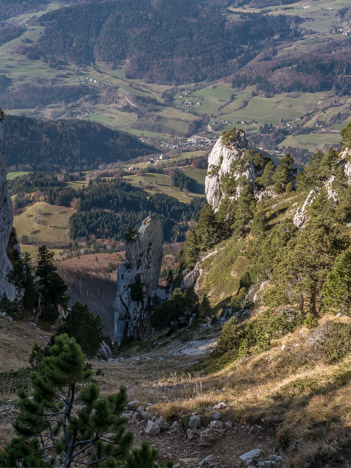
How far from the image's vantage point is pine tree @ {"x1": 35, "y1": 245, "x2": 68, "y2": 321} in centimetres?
6368

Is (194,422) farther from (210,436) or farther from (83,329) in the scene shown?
(83,329)

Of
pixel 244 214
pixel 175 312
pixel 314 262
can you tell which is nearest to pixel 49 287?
pixel 175 312

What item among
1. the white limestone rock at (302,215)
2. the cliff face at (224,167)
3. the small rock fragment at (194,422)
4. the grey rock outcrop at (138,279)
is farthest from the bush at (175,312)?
the small rock fragment at (194,422)

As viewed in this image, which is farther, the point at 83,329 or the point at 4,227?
the point at 4,227

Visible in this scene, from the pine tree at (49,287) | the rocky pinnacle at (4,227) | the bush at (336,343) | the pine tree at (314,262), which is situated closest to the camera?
the bush at (336,343)

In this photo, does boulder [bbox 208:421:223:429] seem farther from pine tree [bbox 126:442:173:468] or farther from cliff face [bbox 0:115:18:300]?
cliff face [bbox 0:115:18:300]

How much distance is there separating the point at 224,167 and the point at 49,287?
61.8 m

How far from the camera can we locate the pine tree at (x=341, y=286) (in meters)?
23.2

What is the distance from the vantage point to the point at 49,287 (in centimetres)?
6644

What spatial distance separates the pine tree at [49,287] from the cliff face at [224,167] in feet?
168

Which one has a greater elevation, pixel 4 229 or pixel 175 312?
pixel 4 229

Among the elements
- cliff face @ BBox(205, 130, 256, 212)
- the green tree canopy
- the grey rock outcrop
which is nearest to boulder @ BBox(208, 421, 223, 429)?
the green tree canopy

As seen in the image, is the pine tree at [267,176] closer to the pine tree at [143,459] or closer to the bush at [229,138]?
the bush at [229,138]

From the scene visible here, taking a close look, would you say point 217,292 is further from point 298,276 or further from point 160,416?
point 160,416
